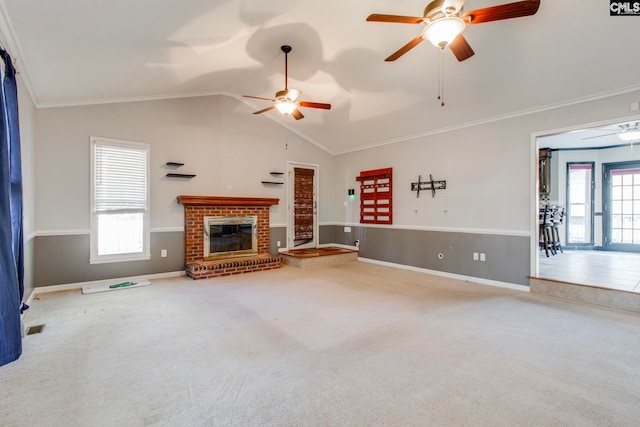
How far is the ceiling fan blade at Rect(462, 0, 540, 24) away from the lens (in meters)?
2.15

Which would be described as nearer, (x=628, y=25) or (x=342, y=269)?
(x=628, y=25)

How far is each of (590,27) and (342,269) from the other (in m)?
5.07

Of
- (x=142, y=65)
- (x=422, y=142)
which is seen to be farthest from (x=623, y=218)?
(x=142, y=65)

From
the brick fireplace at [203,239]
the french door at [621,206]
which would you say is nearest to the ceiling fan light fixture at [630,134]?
the french door at [621,206]

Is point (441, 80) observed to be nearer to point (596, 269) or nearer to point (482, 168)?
point (482, 168)

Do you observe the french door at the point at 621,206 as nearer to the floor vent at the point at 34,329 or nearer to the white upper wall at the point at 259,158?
the white upper wall at the point at 259,158

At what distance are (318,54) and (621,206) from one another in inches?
337

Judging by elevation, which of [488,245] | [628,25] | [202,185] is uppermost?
[628,25]

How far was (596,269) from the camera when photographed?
5328mm

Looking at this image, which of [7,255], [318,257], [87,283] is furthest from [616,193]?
[87,283]

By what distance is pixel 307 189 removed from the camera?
767 centimetres

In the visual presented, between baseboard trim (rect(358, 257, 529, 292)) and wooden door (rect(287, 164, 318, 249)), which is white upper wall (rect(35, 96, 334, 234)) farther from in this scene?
baseboard trim (rect(358, 257, 529, 292))

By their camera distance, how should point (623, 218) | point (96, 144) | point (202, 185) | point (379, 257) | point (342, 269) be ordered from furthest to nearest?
1. point (623, 218)
2. point (379, 257)
3. point (342, 269)
4. point (202, 185)
5. point (96, 144)

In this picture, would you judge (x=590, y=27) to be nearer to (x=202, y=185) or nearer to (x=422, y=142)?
(x=422, y=142)
